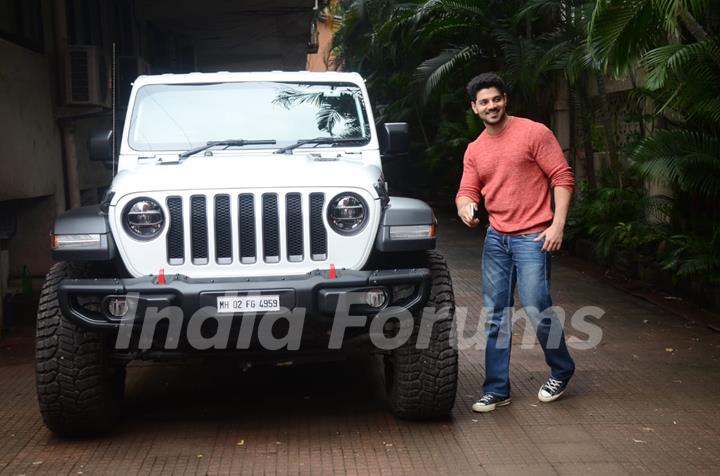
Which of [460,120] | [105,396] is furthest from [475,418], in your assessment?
[460,120]

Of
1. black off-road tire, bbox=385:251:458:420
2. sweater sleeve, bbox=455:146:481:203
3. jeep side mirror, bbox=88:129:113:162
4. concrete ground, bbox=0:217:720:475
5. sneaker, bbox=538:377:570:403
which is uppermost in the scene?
jeep side mirror, bbox=88:129:113:162

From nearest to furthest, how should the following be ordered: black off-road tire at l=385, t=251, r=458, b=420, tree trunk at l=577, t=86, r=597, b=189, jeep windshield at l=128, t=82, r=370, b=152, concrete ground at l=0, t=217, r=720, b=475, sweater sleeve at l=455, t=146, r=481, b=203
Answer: concrete ground at l=0, t=217, r=720, b=475 < black off-road tire at l=385, t=251, r=458, b=420 < sweater sleeve at l=455, t=146, r=481, b=203 < jeep windshield at l=128, t=82, r=370, b=152 < tree trunk at l=577, t=86, r=597, b=189

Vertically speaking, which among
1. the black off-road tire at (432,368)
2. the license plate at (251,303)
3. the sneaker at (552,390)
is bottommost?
the sneaker at (552,390)

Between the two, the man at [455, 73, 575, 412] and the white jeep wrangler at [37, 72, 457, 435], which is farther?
the man at [455, 73, 575, 412]

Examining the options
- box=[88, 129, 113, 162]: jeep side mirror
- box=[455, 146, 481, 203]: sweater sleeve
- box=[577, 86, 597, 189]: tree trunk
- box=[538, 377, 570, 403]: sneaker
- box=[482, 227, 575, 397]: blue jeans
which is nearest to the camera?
box=[482, 227, 575, 397]: blue jeans

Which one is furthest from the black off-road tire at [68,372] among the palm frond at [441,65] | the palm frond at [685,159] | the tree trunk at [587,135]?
the palm frond at [441,65]

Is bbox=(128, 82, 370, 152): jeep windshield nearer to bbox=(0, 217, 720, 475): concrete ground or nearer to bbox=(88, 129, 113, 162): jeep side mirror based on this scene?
bbox=(88, 129, 113, 162): jeep side mirror

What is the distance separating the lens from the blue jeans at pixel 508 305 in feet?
19.6

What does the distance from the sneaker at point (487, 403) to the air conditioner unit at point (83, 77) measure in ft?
24.1

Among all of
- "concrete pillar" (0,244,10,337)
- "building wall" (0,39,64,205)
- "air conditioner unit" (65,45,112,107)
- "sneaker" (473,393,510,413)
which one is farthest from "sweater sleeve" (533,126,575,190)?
"air conditioner unit" (65,45,112,107)

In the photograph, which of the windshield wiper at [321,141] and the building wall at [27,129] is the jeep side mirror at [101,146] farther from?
the building wall at [27,129]

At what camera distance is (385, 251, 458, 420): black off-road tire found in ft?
18.5

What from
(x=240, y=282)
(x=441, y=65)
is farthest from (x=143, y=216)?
(x=441, y=65)

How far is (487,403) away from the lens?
6117 millimetres
